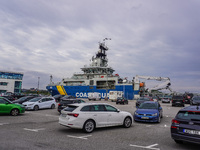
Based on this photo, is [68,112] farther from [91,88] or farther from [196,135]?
[91,88]

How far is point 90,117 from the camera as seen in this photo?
25.7ft

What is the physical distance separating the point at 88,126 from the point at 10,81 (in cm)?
6196

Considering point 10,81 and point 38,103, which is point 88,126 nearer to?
point 38,103

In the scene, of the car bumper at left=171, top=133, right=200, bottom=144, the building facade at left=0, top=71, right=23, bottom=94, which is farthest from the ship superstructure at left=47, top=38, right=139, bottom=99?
the car bumper at left=171, top=133, right=200, bottom=144

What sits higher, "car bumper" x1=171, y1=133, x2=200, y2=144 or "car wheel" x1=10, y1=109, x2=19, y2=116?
"car bumper" x1=171, y1=133, x2=200, y2=144

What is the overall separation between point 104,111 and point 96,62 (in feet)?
143

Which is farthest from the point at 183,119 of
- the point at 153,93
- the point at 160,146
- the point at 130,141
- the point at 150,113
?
the point at 153,93

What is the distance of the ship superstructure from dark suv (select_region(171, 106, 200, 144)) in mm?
37588

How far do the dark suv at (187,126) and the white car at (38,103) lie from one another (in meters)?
15.2

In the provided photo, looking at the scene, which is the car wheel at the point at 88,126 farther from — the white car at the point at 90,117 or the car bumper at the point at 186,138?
the car bumper at the point at 186,138

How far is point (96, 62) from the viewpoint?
5184cm

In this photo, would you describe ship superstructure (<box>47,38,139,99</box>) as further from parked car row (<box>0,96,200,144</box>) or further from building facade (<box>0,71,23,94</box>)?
parked car row (<box>0,96,200,144</box>)

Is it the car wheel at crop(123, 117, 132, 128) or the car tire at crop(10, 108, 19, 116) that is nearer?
the car wheel at crop(123, 117, 132, 128)

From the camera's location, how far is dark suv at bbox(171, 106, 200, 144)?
5309 mm
